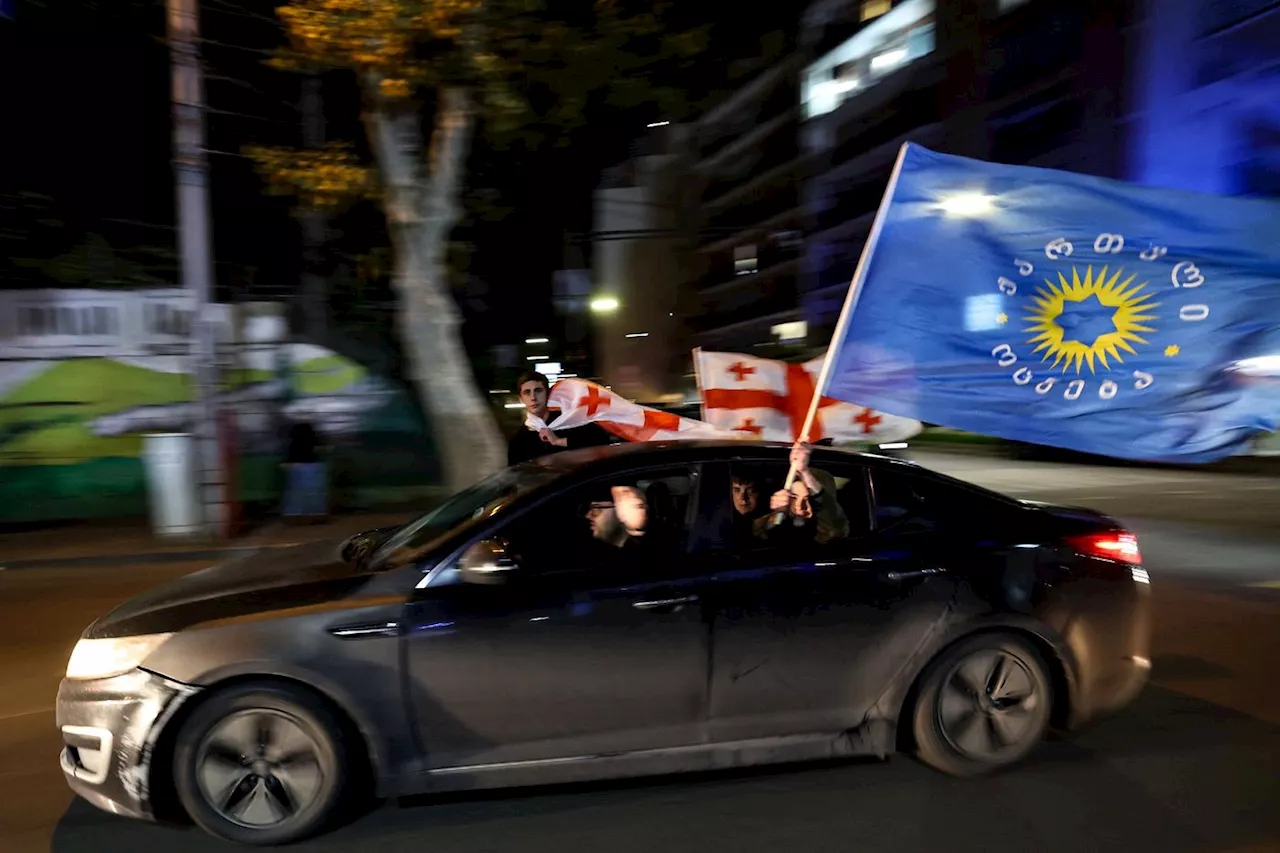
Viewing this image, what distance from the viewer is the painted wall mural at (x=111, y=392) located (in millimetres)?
12695

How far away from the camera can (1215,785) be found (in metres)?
4.32

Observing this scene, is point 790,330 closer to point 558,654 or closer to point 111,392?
point 111,392

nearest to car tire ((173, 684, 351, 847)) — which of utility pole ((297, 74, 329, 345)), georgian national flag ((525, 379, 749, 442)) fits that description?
georgian national flag ((525, 379, 749, 442))

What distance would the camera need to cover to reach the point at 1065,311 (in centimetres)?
474

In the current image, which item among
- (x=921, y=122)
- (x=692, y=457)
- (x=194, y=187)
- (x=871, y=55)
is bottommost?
(x=692, y=457)

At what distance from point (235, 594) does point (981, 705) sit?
3214 millimetres

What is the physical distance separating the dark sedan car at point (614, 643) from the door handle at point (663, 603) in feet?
0.07

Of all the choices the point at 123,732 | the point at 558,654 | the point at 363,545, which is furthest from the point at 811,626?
the point at 123,732

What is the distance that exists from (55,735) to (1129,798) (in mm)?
5083

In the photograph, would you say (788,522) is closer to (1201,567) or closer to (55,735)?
(55,735)

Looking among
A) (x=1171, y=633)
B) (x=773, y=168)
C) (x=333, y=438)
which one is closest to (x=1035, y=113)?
(x=773, y=168)

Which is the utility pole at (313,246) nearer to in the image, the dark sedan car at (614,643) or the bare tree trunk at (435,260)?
the bare tree trunk at (435,260)

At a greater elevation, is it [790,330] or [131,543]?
[790,330]

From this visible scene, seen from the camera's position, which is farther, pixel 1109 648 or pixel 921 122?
pixel 921 122
